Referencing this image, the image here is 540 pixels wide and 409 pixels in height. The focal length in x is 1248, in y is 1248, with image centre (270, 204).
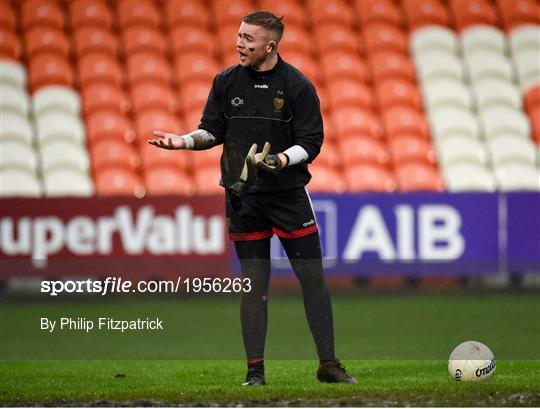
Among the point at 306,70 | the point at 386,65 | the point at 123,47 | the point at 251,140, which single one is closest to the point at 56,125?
the point at 123,47

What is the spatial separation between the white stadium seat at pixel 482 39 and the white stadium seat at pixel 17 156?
504cm

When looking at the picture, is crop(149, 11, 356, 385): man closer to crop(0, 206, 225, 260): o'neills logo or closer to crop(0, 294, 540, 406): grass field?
crop(0, 294, 540, 406): grass field

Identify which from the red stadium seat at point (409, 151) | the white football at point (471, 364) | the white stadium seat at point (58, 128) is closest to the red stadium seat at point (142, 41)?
the white stadium seat at point (58, 128)

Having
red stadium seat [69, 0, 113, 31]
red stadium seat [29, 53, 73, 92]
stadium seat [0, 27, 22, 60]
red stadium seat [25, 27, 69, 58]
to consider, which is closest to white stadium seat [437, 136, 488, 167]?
red stadium seat [69, 0, 113, 31]

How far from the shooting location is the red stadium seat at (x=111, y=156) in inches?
510

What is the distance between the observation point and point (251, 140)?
19.5 ft

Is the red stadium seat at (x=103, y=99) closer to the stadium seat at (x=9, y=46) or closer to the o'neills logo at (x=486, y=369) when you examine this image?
the stadium seat at (x=9, y=46)

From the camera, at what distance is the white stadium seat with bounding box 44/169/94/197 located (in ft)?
40.7

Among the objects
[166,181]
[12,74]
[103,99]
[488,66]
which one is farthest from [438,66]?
[12,74]

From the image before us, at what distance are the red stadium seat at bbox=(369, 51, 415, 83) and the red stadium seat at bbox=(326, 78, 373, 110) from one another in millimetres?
315

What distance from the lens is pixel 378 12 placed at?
14.3 meters

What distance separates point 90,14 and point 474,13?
4355 mm

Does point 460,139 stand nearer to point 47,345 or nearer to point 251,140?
point 47,345

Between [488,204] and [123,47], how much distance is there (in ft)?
15.6
